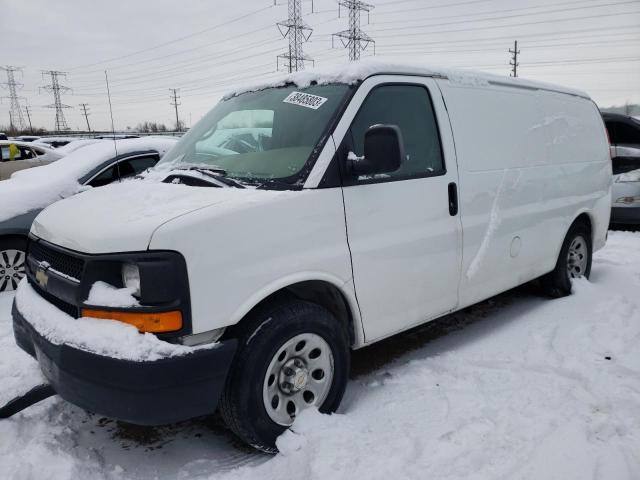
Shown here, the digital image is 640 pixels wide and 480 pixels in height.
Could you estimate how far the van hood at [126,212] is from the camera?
2.31 m

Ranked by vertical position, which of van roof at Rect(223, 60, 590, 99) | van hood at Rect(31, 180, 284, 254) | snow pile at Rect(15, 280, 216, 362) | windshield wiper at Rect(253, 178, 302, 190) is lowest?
snow pile at Rect(15, 280, 216, 362)

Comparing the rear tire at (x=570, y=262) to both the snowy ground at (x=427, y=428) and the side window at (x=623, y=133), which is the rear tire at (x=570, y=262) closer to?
the snowy ground at (x=427, y=428)

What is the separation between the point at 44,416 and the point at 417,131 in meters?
2.91

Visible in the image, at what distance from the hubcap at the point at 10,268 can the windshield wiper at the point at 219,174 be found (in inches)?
132

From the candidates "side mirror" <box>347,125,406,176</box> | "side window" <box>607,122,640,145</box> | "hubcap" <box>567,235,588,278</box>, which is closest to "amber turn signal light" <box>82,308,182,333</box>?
"side mirror" <box>347,125,406,176</box>

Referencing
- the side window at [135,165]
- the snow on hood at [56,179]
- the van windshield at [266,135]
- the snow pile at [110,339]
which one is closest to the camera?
the snow pile at [110,339]

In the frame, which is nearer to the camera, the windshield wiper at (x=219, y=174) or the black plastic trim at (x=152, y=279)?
the black plastic trim at (x=152, y=279)

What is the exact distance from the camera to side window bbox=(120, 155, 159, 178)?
20.6 feet

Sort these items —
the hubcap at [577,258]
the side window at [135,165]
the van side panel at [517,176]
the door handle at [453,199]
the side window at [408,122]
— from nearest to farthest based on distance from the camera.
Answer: the side window at [408,122], the door handle at [453,199], the van side panel at [517,176], the hubcap at [577,258], the side window at [135,165]

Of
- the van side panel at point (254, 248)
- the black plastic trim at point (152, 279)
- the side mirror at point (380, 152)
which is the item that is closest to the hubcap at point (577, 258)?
the side mirror at point (380, 152)

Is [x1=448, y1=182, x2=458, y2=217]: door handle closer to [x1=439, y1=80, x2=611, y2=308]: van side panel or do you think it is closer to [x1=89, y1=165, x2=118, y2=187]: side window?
[x1=439, y1=80, x2=611, y2=308]: van side panel

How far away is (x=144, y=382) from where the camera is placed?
223 centimetres

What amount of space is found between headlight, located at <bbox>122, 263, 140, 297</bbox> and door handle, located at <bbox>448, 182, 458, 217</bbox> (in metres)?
2.10

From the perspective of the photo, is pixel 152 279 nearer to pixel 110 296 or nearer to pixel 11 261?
pixel 110 296
